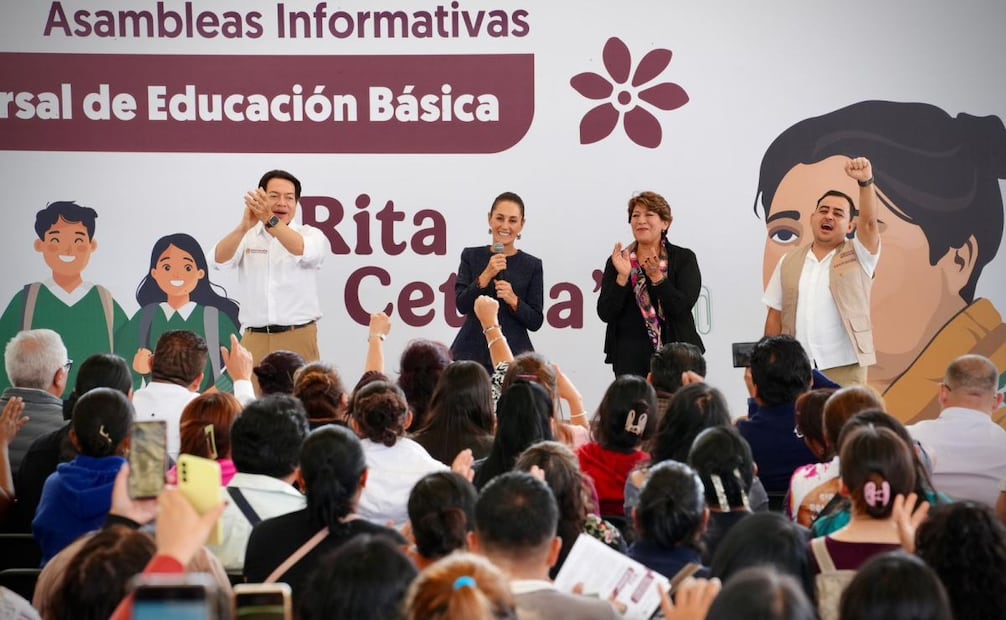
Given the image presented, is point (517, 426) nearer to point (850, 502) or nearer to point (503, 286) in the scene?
point (850, 502)

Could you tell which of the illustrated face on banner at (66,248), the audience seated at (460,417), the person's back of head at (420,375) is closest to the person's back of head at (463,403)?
the audience seated at (460,417)

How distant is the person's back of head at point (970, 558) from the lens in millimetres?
2244

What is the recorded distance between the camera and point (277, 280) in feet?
20.4

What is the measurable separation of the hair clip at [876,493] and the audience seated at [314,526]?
3.26ft

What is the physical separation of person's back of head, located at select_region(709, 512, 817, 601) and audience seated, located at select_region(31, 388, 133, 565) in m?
1.57

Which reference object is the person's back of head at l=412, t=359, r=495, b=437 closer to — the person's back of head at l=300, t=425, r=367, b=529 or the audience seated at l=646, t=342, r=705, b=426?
the audience seated at l=646, t=342, r=705, b=426

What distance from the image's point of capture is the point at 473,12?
689 cm

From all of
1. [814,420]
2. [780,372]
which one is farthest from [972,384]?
[814,420]

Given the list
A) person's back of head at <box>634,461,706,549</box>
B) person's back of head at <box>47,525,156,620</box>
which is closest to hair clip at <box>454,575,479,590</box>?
person's back of head at <box>47,525,156,620</box>

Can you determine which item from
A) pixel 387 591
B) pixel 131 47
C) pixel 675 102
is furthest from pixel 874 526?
pixel 131 47

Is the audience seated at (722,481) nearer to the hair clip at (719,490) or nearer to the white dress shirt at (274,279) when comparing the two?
the hair clip at (719,490)

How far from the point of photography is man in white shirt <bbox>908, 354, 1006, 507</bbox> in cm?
400

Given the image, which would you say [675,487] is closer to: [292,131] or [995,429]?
[995,429]

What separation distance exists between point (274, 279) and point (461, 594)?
187 inches
